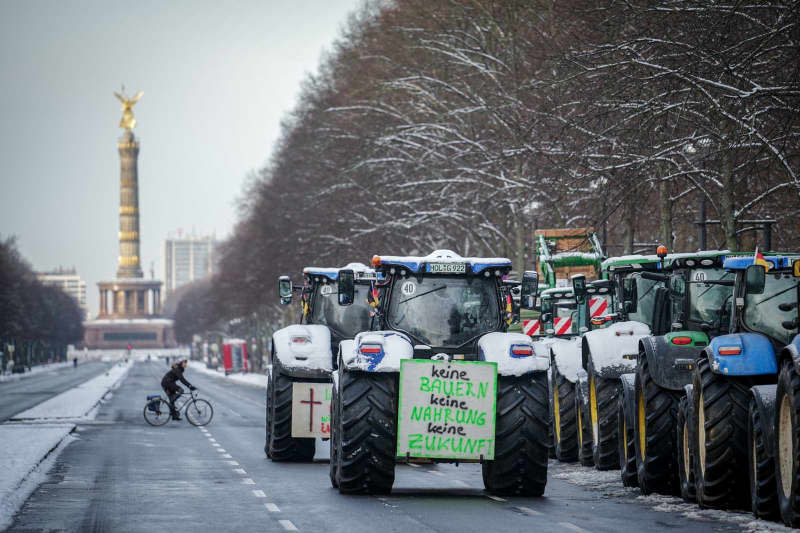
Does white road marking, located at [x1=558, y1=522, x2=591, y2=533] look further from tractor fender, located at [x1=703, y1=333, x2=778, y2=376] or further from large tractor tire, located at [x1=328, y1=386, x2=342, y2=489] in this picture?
large tractor tire, located at [x1=328, y1=386, x2=342, y2=489]

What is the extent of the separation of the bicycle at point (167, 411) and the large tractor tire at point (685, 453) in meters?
22.9

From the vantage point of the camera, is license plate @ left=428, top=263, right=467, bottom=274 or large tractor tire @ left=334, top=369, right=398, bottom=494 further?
license plate @ left=428, top=263, right=467, bottom=274

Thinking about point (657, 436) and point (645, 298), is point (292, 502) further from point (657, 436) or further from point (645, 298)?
point (645, 298)

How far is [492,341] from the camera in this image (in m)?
16.3

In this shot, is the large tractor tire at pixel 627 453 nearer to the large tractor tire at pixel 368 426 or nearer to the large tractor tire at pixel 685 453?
the large tractor tire at pixel 685 453

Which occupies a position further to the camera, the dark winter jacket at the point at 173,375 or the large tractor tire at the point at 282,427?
the dark winter jacket at the point at 173,375

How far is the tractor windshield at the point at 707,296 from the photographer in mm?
16422

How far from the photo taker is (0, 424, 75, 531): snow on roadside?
16.3 meters

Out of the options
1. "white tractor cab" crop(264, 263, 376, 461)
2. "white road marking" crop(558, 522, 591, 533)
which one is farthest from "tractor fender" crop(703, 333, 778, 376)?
"white tractor cab" crop(264, 263, 376, 461)

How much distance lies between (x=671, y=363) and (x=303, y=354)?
26.1 ft

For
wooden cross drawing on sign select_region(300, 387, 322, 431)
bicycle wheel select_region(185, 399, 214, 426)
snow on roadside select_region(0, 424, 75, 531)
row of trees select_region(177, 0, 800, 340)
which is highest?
row of trees select_region(177, 0, 800, 340)

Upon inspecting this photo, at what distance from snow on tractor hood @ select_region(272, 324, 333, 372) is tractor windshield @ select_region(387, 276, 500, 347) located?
209 inches

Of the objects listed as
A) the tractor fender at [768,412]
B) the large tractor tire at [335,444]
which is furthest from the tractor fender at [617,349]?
the tractor fender at [768,412]

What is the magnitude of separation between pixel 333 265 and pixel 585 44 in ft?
112
